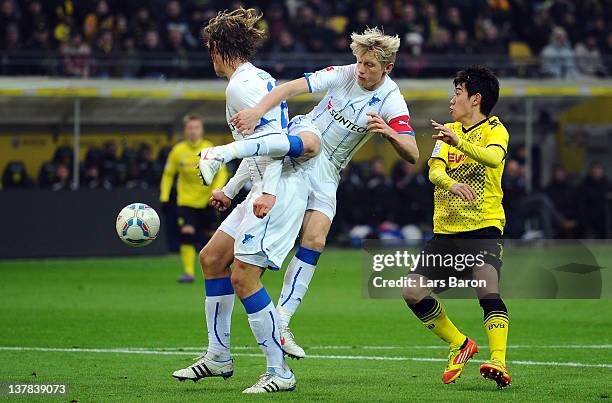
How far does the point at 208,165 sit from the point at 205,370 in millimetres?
1520

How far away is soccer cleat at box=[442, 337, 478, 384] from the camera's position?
8.30m

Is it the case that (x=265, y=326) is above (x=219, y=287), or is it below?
below

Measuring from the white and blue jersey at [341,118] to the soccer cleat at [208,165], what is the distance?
1224 millimetres

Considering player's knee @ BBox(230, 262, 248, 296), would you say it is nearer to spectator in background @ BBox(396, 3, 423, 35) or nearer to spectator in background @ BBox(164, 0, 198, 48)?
spectator in background @ BBox(164, 0, 198, 48)

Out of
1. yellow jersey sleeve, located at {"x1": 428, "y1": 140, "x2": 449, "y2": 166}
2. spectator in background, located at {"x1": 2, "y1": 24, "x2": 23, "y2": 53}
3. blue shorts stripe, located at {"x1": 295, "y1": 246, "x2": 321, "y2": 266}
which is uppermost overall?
yellow jersey sleeve, located at {"x1": 428, "y1": 140, "x2": 449, "y2": 166}

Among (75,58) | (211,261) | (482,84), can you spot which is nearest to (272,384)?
(211,261)

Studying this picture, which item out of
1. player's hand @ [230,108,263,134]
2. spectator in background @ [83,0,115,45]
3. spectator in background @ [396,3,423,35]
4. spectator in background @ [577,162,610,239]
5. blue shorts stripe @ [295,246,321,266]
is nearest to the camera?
player's hand @ [230,108,263,134]

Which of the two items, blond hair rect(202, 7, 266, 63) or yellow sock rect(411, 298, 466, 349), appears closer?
blond hair rect(202, 7, 266, 63)

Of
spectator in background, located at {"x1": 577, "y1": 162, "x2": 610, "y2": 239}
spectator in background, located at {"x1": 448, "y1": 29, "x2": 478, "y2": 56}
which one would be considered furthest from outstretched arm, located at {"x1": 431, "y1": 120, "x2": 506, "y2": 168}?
spectator in background, located at {"x1": 448, "y1": 29, "x2": 478, "y2": 56}

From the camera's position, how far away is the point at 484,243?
8.48 metres

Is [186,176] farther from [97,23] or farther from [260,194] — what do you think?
[260,194]

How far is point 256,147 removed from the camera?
7.68 meters

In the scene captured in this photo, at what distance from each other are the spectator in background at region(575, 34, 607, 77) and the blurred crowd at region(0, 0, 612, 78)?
0.08 feet

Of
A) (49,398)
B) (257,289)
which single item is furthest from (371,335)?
(49,398)
